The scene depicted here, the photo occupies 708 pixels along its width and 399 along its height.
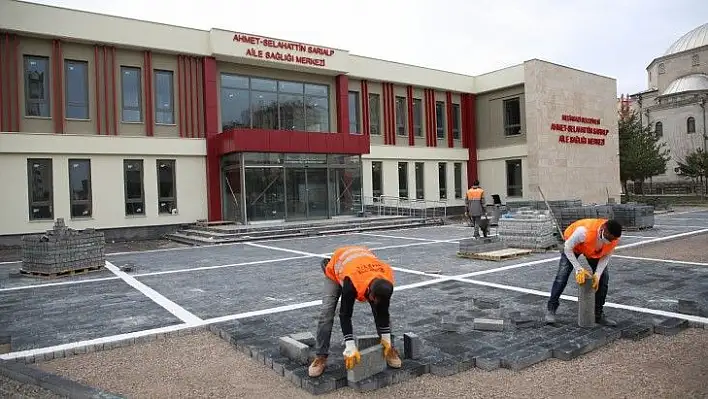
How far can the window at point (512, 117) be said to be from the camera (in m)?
30.6

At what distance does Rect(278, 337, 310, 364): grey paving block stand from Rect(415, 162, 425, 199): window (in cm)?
2535

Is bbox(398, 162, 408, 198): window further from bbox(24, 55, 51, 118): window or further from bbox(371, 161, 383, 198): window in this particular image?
bbox(24, 55, 51, 118): window

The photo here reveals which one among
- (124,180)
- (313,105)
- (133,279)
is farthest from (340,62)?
(133,279)

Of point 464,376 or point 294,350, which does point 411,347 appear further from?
point 294,350

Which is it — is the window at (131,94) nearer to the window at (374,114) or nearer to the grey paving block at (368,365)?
the window at (374,114)

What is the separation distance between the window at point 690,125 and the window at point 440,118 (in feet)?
127

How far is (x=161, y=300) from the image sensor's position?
29.1 feet

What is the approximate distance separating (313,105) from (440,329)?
2132 cm

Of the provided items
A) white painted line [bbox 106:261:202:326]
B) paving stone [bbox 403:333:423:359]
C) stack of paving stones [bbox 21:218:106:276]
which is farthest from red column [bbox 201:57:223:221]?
paving stone [bbox 403:333:423:359]

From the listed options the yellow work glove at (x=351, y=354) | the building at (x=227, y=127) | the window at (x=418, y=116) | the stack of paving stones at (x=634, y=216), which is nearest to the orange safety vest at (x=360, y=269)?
the yellow work glove at (x=351, y=354)

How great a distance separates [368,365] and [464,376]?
0.99 metres

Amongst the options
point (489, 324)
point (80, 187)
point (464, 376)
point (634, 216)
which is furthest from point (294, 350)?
point (80, 187)

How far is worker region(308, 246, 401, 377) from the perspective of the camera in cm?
433

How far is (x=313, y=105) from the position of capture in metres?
26.5
